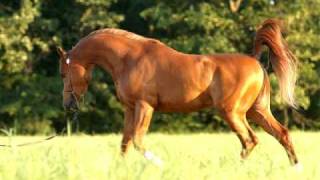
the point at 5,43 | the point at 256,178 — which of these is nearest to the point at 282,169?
the point at 256,178

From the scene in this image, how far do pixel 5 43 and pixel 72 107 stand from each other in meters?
18.4

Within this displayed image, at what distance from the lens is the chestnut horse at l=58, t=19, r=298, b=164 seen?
31.0ft

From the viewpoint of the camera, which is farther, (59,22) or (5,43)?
(59,22)

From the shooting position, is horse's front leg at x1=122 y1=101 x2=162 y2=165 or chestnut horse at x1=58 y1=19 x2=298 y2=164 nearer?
horse's front leg at x1=122 y1=101 x2=162 y2=165

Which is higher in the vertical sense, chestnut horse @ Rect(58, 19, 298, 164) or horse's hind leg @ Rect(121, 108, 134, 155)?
chestnut horse @ Rect(58, 19, 298, 164)

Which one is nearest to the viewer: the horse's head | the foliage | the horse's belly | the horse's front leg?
the horse's front leg

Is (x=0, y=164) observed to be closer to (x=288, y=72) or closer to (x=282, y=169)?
(x=282, y=169)

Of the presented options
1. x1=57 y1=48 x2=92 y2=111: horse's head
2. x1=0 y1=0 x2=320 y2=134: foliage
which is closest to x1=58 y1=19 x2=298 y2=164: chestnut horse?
x1=57 y1=48 x2=92 y2=111: horse's head

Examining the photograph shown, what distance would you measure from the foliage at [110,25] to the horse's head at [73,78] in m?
18.3

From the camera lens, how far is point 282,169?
22.3 feet

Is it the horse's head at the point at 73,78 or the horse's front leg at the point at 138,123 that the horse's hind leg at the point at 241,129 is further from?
the horse's head at the point at 73,78

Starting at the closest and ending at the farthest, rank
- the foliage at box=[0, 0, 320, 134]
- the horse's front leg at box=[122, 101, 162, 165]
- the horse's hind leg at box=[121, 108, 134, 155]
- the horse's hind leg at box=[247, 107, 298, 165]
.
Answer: the horse's front leg at box=[122, 101, 162, 165], the horse's hind leg at box=[121, 108, 134, 155], the horse's hind leg at box=[247, 107, 298, 165], the foliage at box=[0, 0, 320, 134]

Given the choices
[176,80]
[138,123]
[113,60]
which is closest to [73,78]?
[113,60]

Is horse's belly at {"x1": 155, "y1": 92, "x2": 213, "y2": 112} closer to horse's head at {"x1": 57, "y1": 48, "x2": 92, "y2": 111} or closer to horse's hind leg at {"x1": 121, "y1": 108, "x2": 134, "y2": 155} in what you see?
horse's hind leg at {"x1": 121, "y1": 108, "x2": 134, "y2": 155}
